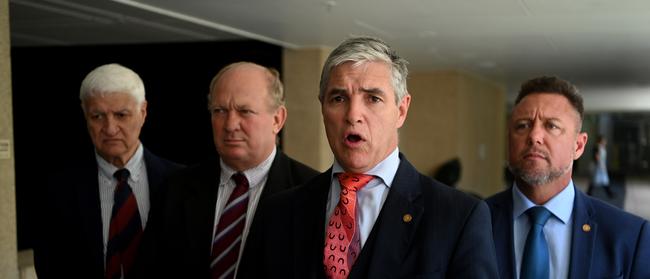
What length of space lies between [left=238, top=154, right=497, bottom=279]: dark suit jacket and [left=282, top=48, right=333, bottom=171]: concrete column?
607cm

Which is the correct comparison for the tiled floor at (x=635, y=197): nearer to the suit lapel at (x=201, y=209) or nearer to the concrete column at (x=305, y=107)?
the concrete column at (x=305, y=107)

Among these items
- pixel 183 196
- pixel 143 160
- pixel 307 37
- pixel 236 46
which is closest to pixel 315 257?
pixel 183 196

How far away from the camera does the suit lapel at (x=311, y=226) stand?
148 centimetres

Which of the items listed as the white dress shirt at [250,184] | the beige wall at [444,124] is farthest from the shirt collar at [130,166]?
the beige wall at [444,124]

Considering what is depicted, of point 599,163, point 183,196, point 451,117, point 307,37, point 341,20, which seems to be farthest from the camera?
point 599,163

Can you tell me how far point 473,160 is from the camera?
11719mm

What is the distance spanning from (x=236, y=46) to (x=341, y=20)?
1.96 metres

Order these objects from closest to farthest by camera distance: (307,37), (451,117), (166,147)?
(307,37) < (166,147) < (451,117)

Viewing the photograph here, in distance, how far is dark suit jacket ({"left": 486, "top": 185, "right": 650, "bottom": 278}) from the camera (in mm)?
1812

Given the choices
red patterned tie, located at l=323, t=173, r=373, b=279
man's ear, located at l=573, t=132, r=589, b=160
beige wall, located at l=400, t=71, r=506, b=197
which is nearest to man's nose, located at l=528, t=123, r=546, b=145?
man's ear, located at l=573, t=132, r=589, b=160

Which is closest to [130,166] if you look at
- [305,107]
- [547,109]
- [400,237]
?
[400,237]

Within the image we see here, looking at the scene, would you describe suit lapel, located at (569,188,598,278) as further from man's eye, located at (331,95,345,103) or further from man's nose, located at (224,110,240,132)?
man's nose, located at (224,110,240,132)

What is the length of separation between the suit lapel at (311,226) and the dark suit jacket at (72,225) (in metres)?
0.97

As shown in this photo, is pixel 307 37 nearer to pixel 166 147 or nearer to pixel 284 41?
pixel 284 41
